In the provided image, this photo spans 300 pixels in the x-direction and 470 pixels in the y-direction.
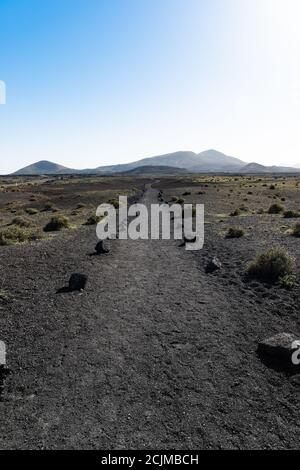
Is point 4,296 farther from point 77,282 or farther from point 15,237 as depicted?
point 15,237

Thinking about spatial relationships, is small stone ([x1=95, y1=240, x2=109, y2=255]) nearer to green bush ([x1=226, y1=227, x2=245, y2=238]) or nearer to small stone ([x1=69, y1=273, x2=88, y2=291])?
small stone ([x1=69, y1=273, x2=88, y2=291])

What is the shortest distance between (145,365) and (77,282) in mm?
6661

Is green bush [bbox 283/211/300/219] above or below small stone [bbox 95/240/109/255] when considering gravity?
Answer: above

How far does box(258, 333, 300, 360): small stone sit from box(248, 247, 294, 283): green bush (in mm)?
5943

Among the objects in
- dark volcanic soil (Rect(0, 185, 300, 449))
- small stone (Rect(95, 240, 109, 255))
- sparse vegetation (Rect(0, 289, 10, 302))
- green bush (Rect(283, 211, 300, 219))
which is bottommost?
dark volcanic soil (Rect(0, 185, 300, 449))

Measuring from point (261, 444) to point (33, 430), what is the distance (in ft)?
12.7

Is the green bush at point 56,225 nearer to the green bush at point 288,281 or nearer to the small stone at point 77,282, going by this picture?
the small stone at point 77,282

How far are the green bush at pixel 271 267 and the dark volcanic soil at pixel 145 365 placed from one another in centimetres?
85

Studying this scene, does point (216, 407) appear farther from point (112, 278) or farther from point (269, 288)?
point (112, 278)

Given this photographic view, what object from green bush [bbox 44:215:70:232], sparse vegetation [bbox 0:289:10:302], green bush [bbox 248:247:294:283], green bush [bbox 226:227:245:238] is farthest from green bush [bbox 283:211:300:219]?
sparse vegetation [bbox 0:289:10:302]

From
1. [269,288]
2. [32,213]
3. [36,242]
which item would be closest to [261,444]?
[269,288]

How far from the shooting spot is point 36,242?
80.2 feet

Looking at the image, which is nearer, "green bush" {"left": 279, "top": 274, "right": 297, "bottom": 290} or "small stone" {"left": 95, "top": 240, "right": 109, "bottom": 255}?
"green bush" {"left": 279, "top": 274, "right": 297, "bottom": 290}

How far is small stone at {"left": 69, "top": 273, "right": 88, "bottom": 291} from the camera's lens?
15.2 m
